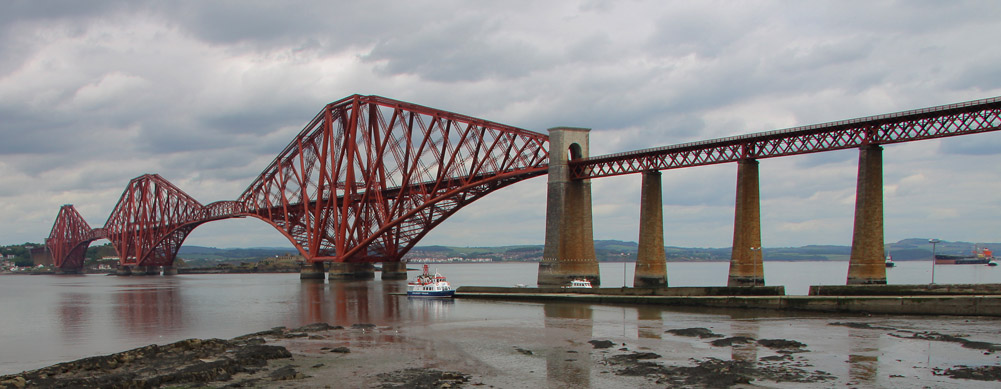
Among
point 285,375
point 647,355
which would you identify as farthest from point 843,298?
point 285,375

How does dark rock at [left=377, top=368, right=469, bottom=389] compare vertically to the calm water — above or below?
above

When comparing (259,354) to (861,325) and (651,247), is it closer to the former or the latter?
(861,325)

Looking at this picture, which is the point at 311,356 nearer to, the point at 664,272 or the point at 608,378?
the point at 608,378

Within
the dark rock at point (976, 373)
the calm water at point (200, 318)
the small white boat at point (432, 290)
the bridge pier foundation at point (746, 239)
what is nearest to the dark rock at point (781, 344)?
the dark rock at point (976, 373)

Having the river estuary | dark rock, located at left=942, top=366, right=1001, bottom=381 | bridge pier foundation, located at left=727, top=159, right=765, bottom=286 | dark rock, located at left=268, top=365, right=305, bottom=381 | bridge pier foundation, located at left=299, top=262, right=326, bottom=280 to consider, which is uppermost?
bridge pier foundation, located at left=727, top=159, right=765, bottom=286

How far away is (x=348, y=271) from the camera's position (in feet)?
376

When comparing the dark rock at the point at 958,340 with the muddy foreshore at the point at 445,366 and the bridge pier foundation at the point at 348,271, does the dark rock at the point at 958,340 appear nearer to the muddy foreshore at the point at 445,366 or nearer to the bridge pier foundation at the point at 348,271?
the muddy foreshore at the point at 445,366

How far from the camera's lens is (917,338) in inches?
1288

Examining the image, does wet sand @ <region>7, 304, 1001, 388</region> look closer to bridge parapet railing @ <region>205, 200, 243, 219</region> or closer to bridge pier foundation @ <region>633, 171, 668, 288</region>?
bridge pier foundation @ <region>633, 171, 668, 288</region>

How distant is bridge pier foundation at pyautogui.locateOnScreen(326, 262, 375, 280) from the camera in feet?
372

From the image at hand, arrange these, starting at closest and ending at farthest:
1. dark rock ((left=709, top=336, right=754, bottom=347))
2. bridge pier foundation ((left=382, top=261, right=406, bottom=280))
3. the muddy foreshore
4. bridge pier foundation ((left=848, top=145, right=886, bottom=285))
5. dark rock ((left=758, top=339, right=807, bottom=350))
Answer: the muddy foreshore, dark rock ((left=758, top=339, right=807, bottom=350)), dark rock ((left=709, top=336, right=754, bottom=347)), bridge pier foundation ((left=848, top=145, right=886, bottom=285)), bridge pier foundation ((left=382, top=261, right=406, bottom=280))

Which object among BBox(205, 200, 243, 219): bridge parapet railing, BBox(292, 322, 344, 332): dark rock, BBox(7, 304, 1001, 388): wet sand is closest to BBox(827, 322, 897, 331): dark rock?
BBox(7, 304, 1001, 388): wet sand

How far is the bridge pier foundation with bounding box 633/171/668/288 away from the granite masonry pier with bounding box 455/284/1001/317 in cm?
788

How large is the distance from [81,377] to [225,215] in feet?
452
